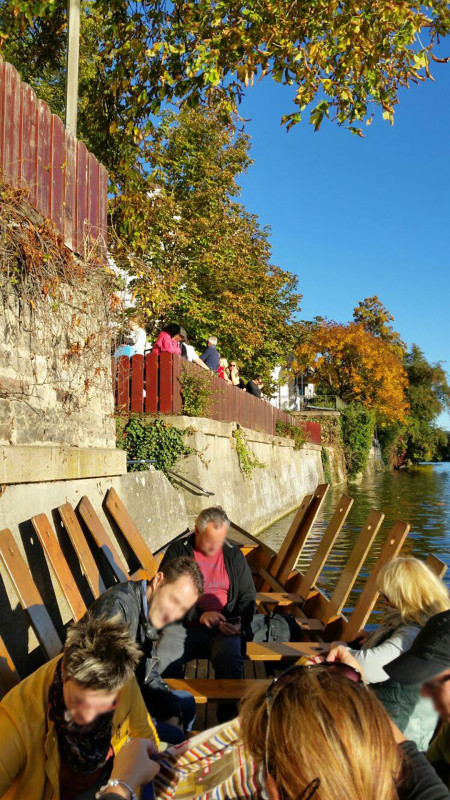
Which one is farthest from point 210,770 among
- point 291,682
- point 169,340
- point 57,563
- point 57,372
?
point 169,340

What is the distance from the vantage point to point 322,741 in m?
1.12

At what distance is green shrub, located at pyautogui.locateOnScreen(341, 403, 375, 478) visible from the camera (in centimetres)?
3447

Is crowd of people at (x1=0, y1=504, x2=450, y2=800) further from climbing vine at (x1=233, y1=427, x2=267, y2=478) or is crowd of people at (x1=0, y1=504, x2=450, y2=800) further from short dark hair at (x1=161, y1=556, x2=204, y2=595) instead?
climbing vine at (x1=233, y1=427, x2=267, y2=478)

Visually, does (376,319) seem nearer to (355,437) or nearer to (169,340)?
(355,437)

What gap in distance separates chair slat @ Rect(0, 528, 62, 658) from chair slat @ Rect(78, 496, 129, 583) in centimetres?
112

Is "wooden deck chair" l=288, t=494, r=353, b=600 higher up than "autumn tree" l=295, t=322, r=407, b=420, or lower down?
lower down

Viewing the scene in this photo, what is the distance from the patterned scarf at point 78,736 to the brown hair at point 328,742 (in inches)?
36.5

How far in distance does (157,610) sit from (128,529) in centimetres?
244

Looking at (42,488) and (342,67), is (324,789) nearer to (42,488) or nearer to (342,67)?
(42,488)

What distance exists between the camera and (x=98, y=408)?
5344 millimetres

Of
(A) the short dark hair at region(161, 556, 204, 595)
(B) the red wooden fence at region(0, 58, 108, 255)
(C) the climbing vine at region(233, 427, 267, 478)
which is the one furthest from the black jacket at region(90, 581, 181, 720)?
(C) the climbing vine at region(233, 427, 267, 478)

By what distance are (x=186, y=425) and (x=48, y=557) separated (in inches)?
210

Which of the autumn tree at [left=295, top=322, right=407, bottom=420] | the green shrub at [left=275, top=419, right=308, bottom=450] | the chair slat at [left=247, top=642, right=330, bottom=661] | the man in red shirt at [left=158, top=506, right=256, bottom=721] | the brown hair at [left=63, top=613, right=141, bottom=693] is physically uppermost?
the autumn tree at [left=295, top=322, right=407, bottom=420]

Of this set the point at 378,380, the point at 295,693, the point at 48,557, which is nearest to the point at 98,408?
the point at 48,557
